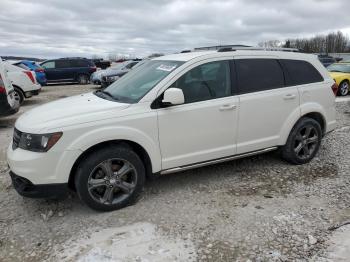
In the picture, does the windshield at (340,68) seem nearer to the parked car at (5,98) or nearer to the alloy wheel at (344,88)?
the alloy wheel at (344,88)

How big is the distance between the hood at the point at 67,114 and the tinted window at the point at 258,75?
1.65 metres

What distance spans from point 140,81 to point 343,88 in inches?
453

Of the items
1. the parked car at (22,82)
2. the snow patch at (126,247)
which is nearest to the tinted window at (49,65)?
the parked car at (22,82)

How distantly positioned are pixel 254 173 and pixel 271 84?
4.27 feet

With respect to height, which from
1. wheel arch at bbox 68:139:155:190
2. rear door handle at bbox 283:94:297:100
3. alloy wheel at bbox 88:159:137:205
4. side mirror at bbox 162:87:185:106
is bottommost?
alloy wheel at bbox 88:159:137:205

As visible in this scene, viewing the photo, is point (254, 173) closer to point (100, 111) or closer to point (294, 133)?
point (294, 133)

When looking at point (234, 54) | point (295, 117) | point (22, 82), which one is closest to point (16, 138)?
point (234, 54)

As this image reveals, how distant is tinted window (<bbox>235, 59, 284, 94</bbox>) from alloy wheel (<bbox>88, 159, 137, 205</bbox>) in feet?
6.00

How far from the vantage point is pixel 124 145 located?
3924 mm

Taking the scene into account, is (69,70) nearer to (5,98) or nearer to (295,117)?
(5,98)

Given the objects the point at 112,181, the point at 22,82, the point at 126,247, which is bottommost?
the point at 126,247

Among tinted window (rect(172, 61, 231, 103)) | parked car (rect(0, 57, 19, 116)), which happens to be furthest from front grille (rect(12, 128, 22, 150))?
parked car (rect(0, 57, 19, 116))

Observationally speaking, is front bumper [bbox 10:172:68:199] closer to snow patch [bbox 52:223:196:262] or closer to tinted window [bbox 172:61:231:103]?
snow patch [bbox 52:223:196:262]

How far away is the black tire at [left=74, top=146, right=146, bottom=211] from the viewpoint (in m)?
3.69
